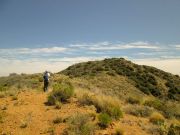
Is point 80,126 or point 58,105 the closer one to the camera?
point 80,126

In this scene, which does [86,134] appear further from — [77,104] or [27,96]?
[27,96]

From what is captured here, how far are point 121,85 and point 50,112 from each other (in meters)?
36.9

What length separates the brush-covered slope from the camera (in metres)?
56.5

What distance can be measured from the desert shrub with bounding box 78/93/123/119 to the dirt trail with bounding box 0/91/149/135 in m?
0.47

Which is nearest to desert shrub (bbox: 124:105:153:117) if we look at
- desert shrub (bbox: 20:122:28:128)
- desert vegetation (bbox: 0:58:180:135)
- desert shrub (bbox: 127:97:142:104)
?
desert vegetation (bbox: 0:58:180:135)

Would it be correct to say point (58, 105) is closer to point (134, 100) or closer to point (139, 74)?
point (134, 100)

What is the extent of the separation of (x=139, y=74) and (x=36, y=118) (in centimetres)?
5011

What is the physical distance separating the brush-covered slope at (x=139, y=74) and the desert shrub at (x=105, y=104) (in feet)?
118

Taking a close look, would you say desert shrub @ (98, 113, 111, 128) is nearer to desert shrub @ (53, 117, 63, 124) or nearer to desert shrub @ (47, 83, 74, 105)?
desert shrub @ (53, 117, 63, 124)

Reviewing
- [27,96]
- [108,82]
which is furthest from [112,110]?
[108,82]

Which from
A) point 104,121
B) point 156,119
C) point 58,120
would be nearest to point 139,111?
point 156,119

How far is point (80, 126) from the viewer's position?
47.0 ft

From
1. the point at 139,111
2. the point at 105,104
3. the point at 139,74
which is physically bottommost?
the point at 139,74

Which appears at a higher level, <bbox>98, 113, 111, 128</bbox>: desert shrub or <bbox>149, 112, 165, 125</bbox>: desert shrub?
<bbox>98, 113, 111, 128</bbox>: desert shrub
